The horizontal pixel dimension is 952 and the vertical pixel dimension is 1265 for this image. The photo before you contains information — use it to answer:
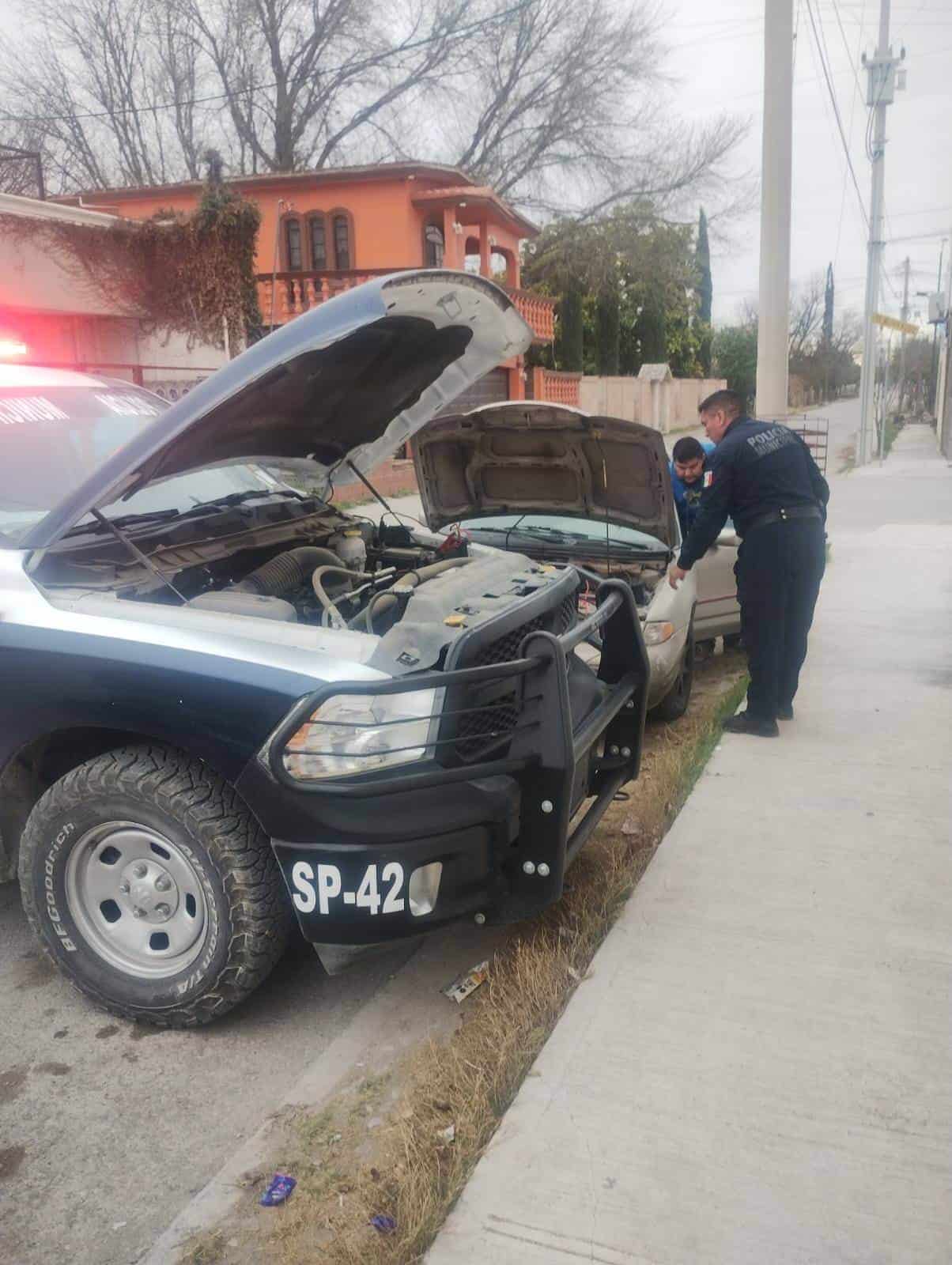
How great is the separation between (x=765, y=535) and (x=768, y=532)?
2cm

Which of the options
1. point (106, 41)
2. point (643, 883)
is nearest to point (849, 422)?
point (106, 41)

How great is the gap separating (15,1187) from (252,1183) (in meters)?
0.59

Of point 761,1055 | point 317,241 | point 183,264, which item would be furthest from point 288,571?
point 317,241

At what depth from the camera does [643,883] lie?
3.88 m

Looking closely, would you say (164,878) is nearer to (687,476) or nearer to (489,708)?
(489,708)

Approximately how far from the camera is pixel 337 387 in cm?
421

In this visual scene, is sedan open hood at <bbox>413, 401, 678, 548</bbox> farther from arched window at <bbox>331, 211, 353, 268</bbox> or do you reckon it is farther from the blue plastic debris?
arched window at <bbox>331, 211, 353, 268</bbox>

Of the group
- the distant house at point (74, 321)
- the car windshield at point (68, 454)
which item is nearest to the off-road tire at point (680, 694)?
the car windshield at point (68, 454)

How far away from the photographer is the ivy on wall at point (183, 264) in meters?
16.3

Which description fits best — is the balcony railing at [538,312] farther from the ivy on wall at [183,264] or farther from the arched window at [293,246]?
the ivy on wall at [183,264]

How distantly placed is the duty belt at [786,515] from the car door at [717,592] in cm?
119

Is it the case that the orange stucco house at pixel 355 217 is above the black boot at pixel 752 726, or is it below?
above

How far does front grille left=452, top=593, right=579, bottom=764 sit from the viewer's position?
2.93 metres

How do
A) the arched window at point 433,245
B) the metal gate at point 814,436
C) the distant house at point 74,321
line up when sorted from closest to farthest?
the distant house at point 74,321, the metal gate at point 814,436, the arched window at point 433,245
